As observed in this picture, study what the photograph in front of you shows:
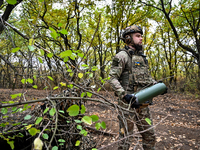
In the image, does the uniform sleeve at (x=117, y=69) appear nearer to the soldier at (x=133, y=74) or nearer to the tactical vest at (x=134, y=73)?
the soldier at (x=133, y=74)

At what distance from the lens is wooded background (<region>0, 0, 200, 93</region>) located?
3.50ft

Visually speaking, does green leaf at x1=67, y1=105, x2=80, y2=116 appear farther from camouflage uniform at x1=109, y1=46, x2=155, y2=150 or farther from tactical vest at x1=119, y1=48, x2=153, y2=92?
tactical vest at x1=119, y1=48, x2=153, y2=92

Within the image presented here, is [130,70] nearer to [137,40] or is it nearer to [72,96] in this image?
[137,40]

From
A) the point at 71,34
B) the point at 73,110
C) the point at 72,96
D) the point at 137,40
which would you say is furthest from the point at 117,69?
the point at 71,34

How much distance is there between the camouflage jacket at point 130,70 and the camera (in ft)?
Result: 7.17

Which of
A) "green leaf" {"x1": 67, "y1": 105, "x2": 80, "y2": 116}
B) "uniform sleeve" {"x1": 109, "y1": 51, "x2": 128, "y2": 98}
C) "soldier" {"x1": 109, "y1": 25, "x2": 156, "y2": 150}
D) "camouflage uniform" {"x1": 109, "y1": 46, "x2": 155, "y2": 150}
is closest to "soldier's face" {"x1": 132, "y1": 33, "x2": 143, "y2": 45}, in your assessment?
"soldier" {"x1": 109, "y1": 25, "x2": 156, "y2": 150}

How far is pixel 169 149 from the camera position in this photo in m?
3.02

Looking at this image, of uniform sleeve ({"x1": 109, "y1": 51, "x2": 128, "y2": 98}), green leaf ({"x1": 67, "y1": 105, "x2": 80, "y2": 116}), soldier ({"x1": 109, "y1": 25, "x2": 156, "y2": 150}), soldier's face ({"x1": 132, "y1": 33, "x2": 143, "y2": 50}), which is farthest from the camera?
soldier's face ({"x1": 132, "y1": 33, "x2": 143, "y2": 50})

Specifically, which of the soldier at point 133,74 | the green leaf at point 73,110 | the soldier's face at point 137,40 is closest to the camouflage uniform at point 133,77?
the soldier at point 133,74

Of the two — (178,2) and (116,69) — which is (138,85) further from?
(178,2)

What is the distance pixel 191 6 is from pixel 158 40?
8.49 m

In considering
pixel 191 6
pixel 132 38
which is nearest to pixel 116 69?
pixel 132 38

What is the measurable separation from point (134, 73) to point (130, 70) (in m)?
0.11

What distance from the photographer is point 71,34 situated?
9.23 meters
